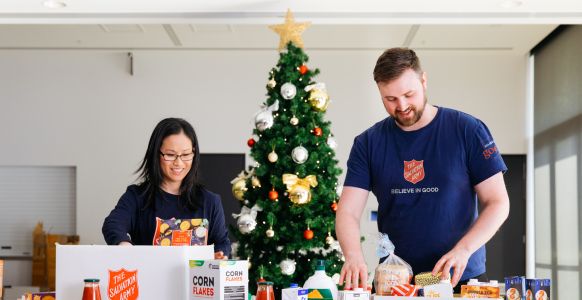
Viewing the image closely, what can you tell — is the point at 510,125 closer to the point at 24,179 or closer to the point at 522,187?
the point at 522,187

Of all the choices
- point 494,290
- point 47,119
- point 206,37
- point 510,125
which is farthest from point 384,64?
point 47,119

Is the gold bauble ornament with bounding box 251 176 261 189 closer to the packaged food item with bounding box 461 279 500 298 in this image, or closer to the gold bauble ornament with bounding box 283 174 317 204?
the gold bauble ornament with bounding box 283 174 317 204

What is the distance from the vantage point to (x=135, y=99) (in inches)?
372

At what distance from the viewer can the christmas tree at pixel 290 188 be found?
5.30 metres

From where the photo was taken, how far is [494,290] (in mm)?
1858

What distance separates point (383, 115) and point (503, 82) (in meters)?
1.47

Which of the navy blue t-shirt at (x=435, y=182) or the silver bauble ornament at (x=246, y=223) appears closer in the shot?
the navy blue t-shirt at (x=435, y=182)

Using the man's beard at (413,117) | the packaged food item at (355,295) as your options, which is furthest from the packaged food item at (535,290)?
the man's beard at (413,117)

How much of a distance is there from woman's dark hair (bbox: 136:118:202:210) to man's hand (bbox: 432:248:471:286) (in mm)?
1019

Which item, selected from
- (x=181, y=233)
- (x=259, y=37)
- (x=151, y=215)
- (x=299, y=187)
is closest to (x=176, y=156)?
(x=151, y=215)

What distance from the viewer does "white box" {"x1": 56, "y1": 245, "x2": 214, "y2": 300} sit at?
201cm

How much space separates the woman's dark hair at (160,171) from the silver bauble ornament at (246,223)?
2.45m

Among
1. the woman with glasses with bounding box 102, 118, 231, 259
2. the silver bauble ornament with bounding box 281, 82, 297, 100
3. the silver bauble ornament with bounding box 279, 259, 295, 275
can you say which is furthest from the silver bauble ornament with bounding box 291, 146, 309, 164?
the woman with glasses with bounding box 102, 118, 231, 259

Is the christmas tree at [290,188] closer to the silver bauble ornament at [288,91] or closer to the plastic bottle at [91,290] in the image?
the silver bauble ornament at [288,91]
